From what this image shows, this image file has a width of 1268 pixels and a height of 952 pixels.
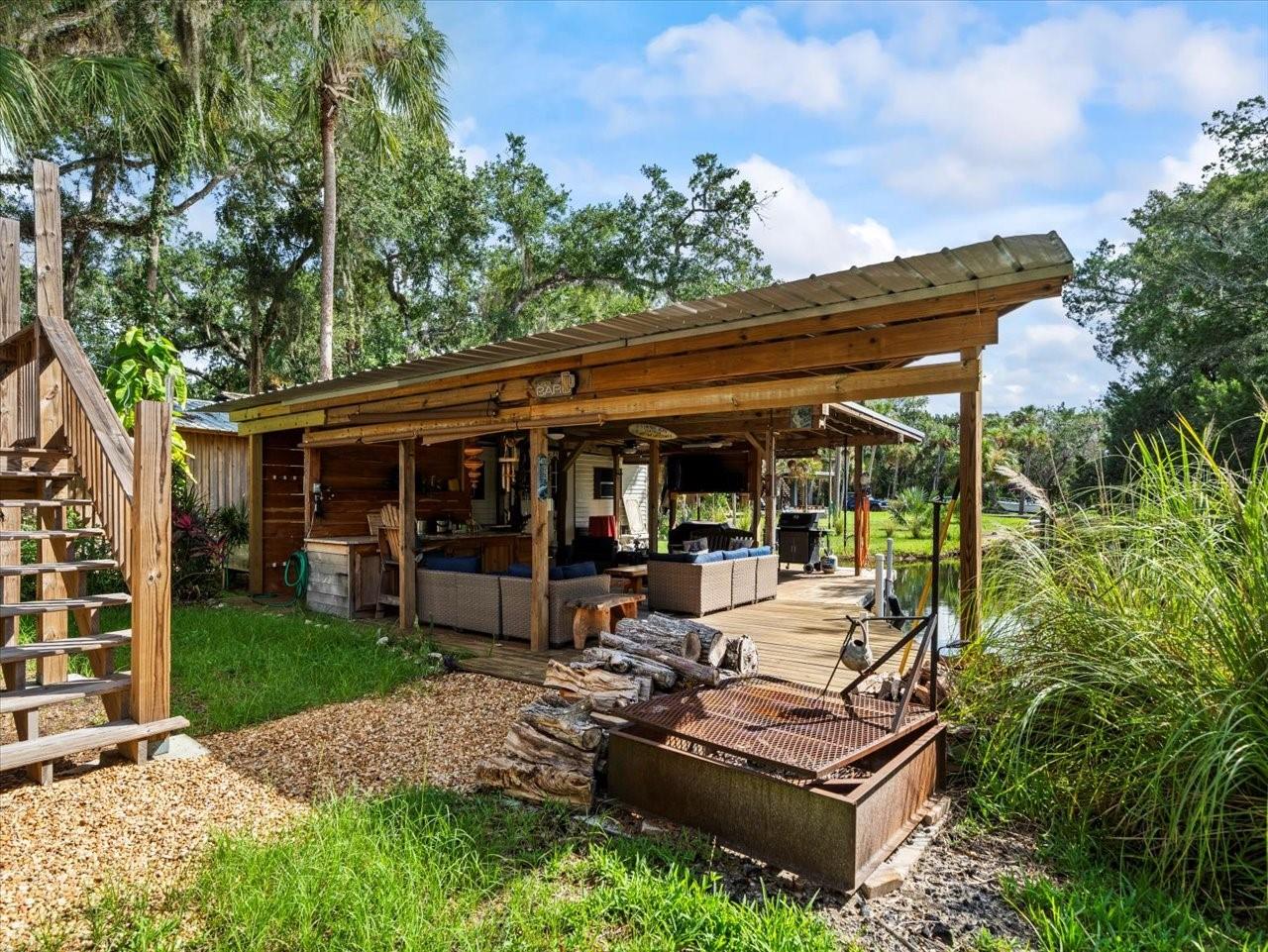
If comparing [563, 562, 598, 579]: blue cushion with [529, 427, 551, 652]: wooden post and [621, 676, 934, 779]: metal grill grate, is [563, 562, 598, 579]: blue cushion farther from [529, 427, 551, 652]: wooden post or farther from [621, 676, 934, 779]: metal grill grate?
[621, 676, 934, 779]: metal grill grate

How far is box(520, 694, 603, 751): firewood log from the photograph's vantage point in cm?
345

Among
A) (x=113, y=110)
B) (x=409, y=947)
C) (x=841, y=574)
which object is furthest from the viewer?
(x=841, y=574)

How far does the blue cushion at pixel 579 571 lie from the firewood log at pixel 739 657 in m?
2.47

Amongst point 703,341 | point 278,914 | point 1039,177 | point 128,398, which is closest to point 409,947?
point 278,914

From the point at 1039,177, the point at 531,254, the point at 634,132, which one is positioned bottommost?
the point at 1039,177

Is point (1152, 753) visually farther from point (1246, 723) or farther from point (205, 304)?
point (205, 304)

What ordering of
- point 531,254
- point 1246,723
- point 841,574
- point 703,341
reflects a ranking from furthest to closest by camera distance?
1. point 531,254
2. point 841,574
3. point 703,341
4. point 1246,723

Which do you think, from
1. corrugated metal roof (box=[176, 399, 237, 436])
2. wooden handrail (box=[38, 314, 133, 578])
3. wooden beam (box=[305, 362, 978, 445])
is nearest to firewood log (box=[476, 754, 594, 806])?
wooden handrail (box=[38, 314, 133, 578])

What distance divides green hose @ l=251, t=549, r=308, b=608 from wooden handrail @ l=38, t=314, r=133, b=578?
5.33m

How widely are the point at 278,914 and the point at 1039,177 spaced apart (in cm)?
950

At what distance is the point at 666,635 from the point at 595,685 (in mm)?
767

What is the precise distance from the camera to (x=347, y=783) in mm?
3564

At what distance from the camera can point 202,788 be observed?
3.42 m

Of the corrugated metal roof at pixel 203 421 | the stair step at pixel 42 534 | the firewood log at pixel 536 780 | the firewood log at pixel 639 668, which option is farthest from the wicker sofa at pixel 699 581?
the corrugated metal roof at pixel 203 421
